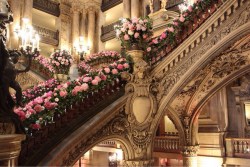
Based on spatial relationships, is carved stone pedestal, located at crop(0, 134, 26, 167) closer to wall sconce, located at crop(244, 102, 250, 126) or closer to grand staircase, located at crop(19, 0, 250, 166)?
grand staircase, located at crop(19, 0, 250, 166)

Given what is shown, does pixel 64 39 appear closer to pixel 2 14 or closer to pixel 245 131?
pixel 245 131

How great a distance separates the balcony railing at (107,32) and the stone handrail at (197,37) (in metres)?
11.2

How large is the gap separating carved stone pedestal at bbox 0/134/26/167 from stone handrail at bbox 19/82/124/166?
819 millimetres

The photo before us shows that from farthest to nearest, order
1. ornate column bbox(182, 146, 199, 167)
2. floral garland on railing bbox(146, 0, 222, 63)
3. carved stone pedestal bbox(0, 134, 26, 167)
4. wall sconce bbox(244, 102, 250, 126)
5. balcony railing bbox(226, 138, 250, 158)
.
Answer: wall sconce bbox(244, 102, 250, 126)
balcony railing bbox(226, 138, 250, 158)
ornate column bbox(182, 146, 199, 167)
floral garland on railing bbox(146, 0, 222, 63)
carved stone pedestal bbox(0, 134, 26, 167)

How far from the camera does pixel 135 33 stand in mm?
5184

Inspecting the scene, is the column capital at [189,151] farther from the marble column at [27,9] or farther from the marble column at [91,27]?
the marble column at [27,9]

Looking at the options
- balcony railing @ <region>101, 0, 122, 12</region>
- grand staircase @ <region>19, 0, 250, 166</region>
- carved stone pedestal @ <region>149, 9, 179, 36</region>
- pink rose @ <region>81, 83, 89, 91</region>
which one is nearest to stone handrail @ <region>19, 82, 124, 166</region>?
grand staircase @ <region>19, 0, 250, 166</region>

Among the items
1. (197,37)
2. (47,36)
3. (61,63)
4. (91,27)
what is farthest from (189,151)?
(47,36)

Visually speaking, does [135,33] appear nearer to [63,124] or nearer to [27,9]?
[63,124]

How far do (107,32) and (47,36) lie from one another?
4.36 metres

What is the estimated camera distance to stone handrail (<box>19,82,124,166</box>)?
356 centimetres

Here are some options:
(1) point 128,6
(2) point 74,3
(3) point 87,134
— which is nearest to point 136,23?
(3) point 87,134

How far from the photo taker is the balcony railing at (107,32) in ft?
53.1

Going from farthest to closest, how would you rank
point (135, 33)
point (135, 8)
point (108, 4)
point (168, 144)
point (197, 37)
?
1. point (108, 4)
2. point (135, 8)
3. point (168, 144)
4. point (135, 33)
5. point (197, 37)
